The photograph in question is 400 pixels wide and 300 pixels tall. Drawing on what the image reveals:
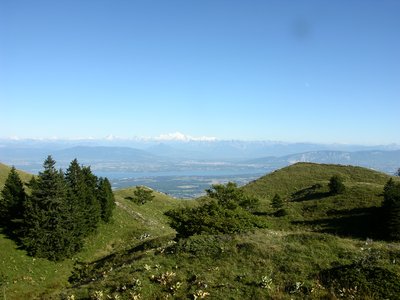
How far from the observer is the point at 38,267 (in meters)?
34.2

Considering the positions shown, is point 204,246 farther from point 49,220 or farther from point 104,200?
point 104,200

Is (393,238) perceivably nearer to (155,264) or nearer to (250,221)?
(250,221)

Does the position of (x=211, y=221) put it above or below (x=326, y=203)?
above

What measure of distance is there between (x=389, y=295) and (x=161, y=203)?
5561cm

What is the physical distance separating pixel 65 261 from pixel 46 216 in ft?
16.1

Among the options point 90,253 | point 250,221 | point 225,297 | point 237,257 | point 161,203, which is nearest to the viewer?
point 225,297

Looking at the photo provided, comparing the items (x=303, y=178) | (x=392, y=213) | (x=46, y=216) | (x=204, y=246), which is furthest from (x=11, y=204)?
(x=303, y=178)

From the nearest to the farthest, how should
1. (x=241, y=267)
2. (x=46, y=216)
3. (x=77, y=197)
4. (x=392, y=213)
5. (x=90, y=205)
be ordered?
(x=241, y=267)
(x=46, y=216)
(x=392, y=213)
(x=77, y=197)
(x=90, y=205)

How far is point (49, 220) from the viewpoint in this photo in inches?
1447

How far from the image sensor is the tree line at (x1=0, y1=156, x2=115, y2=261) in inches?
1420

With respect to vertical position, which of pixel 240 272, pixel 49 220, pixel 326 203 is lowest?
pixel 326 203

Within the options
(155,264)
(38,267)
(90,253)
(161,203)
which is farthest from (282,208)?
(155,264)

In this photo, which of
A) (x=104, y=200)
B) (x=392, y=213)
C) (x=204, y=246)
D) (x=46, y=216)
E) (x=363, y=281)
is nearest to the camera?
(x=363, y=281)

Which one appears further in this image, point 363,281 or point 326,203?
point 326,203
